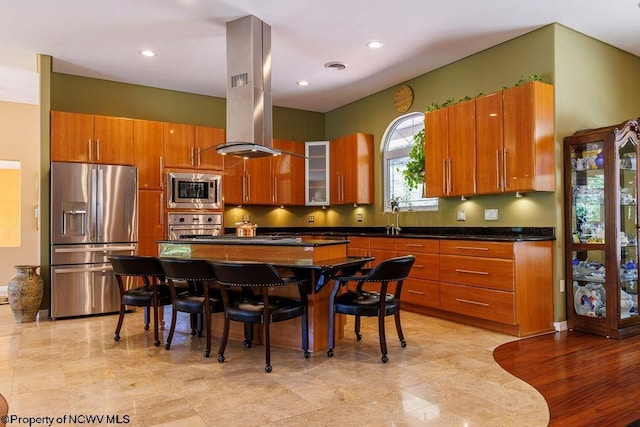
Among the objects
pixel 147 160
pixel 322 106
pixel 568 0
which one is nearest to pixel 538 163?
pixel 568 0

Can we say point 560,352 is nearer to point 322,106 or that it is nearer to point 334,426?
point 334,426

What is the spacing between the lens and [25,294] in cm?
480

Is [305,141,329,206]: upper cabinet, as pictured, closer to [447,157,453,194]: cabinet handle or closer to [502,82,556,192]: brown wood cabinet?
[447,157,453,194]: cabinet handle

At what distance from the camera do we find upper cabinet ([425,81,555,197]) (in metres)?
4.15

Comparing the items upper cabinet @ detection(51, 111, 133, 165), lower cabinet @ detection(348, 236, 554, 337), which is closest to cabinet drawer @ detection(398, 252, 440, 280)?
lower cabinet @ detection(348, 236, 554, 337)

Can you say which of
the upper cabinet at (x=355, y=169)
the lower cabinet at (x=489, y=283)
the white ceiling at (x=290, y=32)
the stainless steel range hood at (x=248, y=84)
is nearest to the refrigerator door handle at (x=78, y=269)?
the stainless steel range hood at (x=248, y=84)

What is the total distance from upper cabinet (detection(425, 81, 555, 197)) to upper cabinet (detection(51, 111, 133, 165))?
3662 millimetres

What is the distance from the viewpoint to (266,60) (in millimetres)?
4277

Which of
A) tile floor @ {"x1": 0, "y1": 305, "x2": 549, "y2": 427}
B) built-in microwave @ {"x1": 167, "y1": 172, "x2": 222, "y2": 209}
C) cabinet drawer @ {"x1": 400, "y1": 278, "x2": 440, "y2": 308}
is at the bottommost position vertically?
tile floor @ {"x1": 0, "y1": 305, "x2": 549, "y2": 427}

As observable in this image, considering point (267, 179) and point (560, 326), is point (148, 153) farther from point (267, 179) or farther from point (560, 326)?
point (560, 326)

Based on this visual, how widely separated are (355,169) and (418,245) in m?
1.94

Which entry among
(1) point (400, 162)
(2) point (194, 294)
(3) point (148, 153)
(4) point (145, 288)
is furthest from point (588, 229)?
(3) point (148, 153)

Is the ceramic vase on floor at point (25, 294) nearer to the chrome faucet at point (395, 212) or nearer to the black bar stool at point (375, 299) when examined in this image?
the black bar stool at point (375, 299)

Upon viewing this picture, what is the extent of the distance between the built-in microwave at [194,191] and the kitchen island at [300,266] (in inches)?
74.8
